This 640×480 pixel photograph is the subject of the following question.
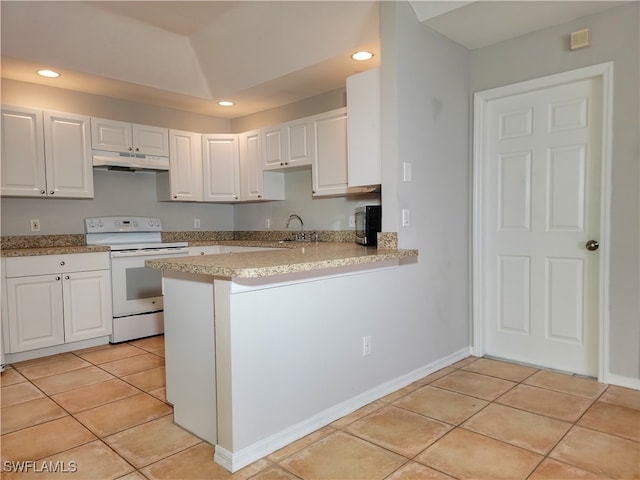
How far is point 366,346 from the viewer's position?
258 centimetres

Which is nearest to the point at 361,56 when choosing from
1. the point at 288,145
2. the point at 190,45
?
the point at 288,145

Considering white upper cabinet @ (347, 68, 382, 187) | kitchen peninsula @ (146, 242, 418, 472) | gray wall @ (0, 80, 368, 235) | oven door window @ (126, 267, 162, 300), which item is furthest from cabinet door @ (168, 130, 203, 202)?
kitchen peninsula @ (146, 242, 418, 472)

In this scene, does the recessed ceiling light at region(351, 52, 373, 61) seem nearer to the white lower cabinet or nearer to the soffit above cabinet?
the soffit above cabinet

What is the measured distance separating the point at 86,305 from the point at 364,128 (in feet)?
9.24

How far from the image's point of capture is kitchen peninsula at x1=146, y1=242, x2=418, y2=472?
6.31 ft

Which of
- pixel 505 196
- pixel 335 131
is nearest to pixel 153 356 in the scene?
pixel 335 131

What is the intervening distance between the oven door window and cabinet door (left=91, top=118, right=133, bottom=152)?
1.18m

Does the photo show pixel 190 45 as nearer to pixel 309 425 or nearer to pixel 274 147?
pixel 274 147

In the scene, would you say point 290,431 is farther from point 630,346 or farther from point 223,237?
point 223,237

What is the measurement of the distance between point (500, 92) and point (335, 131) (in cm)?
135

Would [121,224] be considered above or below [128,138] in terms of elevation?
below

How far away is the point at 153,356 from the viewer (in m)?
3.56

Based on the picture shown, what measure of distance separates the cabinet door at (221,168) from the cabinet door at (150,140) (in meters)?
0.45

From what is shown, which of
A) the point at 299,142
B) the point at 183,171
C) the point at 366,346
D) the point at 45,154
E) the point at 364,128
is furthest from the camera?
the point at 183,171
